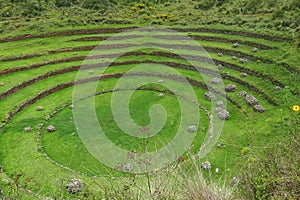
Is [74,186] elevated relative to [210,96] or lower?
lower

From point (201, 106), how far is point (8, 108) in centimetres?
1443

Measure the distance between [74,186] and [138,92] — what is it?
1288 centimetres

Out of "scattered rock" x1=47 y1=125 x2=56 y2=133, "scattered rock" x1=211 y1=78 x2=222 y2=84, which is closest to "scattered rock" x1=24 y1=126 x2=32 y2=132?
"scattered rock" x1=47 y1=125 x2=56 y2=133

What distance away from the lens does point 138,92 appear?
2906cm

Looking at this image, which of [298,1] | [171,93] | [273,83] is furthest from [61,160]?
[298,1]

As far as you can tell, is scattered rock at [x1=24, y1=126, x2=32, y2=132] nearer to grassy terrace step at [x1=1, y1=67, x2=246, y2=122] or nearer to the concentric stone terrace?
the concentric stone terrace

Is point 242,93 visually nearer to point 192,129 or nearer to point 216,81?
point 216,81

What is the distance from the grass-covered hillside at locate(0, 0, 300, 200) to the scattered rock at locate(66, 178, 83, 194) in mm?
51

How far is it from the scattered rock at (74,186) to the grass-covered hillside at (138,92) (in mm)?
51

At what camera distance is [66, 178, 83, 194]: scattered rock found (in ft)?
57.2

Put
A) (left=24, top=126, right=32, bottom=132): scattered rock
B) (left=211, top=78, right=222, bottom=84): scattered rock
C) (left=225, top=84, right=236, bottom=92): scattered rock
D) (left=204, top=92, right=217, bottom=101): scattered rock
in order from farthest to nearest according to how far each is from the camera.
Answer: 1. (left=211, top=78, right=222, bottom=84): scattered rock
2. (left=225, top=84, right=236, bottom=92): scattered rock
3. (left=204, top=92, right=217, bottom=101): scattered rock
4. (left=24, top=126, right=32, bottom=132): scattered rock

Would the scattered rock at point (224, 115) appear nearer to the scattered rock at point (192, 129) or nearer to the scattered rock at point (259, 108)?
the scattered rock at point (259, 108)

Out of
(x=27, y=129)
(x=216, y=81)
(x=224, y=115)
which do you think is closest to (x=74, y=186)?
(x=27, y=129)

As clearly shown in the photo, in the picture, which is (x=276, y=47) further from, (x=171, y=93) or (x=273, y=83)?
(x=171, y=93)
